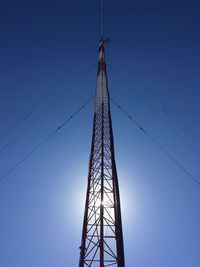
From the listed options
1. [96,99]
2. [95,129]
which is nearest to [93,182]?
[95,129]

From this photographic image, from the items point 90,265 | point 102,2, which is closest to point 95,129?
point 90,265

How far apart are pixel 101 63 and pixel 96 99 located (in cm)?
573

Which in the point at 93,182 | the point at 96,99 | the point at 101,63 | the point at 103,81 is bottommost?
the point at 93,182

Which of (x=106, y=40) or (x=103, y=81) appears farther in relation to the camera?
(x=106, y=40)

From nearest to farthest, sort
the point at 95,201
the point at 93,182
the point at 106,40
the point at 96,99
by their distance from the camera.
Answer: the point at 95,201
the point at 93,182
the point at 96,99
the point at 106,40

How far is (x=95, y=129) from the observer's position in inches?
852

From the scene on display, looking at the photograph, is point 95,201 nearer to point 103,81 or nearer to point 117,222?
point 117,222

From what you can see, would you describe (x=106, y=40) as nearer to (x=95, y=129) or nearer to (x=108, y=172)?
(x=95, y=129)

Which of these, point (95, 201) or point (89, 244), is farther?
point (95, 201)

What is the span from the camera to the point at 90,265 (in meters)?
14.3

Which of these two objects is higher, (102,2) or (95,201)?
(102,2)

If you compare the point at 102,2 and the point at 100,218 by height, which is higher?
the point at 102,2

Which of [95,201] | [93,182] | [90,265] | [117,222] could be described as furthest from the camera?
[93,182]

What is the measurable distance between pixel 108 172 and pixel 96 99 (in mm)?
7755
